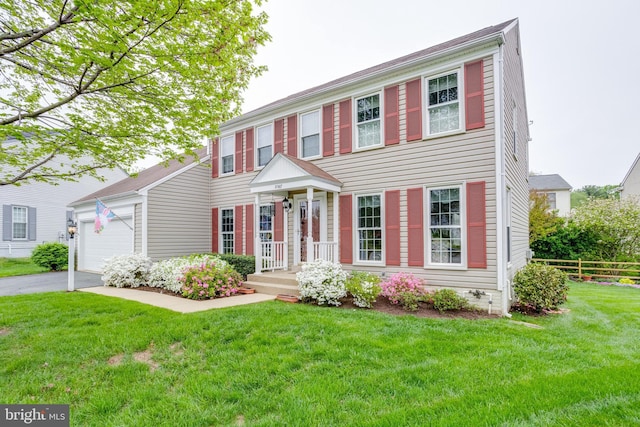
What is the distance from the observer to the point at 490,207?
21.5 ft

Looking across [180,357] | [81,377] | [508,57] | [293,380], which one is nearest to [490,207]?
[508,57]

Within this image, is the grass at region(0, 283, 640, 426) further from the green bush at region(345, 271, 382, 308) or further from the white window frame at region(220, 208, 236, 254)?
the white window frame at region(220, 208, 236, 254)

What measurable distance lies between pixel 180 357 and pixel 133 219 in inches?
328

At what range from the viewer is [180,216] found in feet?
37.3

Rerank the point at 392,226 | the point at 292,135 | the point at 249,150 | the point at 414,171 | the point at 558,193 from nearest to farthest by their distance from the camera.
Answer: the point at 414,171, the point at 392,226, the point at 292,135, the point at 249,150, the point at 558,193

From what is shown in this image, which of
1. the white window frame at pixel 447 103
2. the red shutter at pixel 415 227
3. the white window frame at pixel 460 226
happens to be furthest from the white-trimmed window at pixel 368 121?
the white window frame at pixel 460 226

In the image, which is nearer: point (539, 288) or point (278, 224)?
point (539, 288)

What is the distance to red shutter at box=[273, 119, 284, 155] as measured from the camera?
33.4 feet

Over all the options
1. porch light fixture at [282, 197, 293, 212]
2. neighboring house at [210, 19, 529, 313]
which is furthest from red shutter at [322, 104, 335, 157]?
porch light fixture at [282, 197, 293, 212]

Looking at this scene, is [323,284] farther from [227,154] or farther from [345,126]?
[227,154]

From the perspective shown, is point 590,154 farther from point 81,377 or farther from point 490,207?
point 81,377

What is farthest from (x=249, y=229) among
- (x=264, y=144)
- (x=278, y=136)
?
(x=278, y=136)

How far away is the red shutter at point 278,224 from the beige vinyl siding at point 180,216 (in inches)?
141

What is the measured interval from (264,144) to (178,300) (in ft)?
18.8
